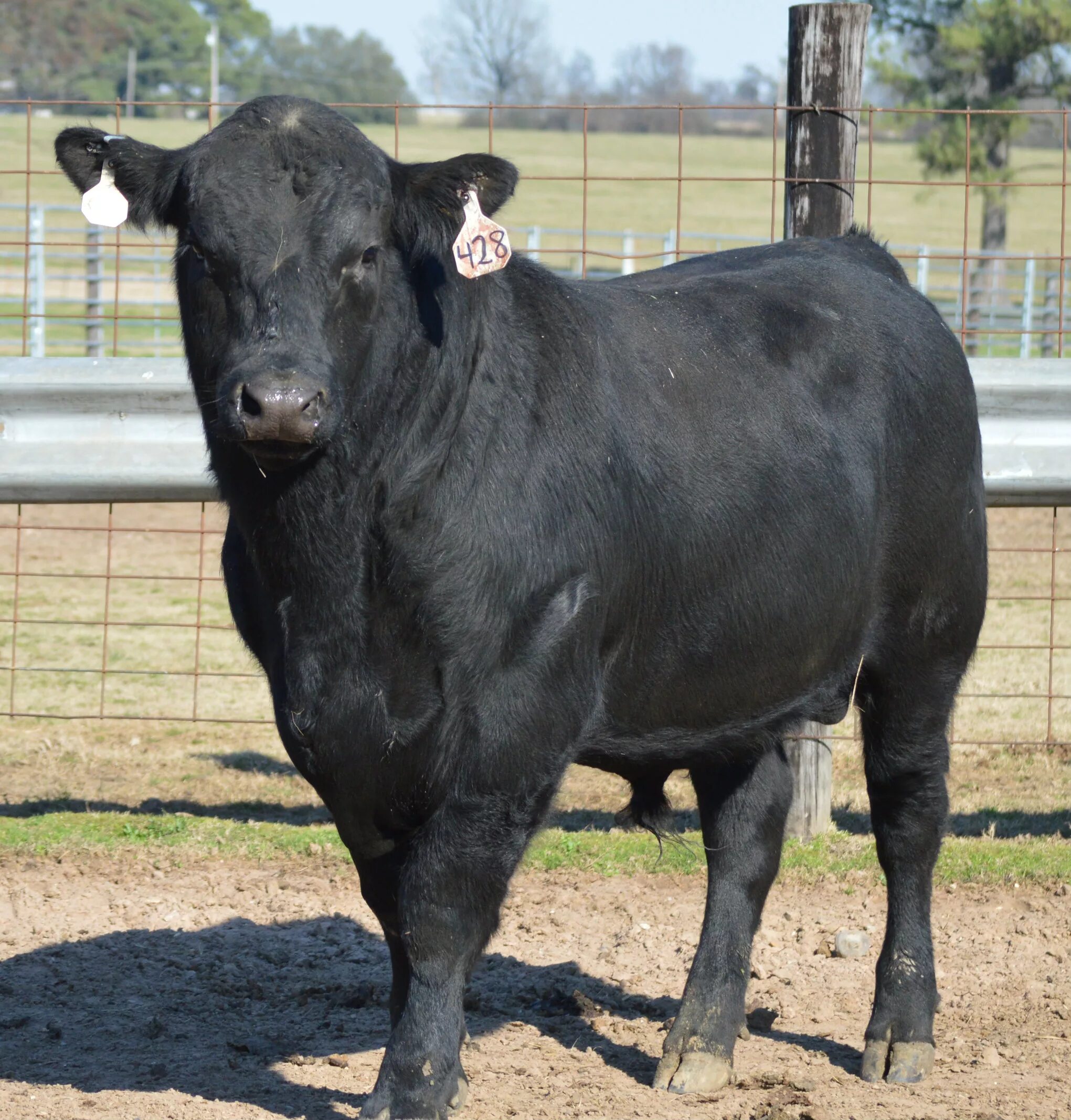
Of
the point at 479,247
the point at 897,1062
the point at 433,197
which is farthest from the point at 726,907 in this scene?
the point at 433,197

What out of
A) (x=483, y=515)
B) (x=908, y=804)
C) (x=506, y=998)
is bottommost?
(x=506, y=998)

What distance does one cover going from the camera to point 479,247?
10.4ft

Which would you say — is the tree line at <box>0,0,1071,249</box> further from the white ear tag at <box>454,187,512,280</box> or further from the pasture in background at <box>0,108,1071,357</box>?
the white ear tag at <box>454,187,512,280</box>

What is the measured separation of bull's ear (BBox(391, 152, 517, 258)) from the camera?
10.5 ft

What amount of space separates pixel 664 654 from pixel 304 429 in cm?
121

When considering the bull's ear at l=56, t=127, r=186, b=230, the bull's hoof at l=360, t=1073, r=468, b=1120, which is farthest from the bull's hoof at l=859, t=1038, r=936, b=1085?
the bull's ear at l=56, t=127, r=186, b=230

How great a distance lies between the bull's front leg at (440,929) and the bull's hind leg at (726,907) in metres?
0.88

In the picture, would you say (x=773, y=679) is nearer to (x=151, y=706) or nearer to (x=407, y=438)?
(x=407, y=438)

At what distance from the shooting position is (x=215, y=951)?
4703 millimetres

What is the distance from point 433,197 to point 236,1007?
2391 millimetres

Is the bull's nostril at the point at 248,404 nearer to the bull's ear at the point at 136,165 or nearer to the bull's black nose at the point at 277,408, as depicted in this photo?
the bull's black nose at the point at 277,408

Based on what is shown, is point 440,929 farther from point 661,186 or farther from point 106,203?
point 661,186

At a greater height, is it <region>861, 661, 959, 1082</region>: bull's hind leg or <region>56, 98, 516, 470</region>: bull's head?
<region>56, 98, 516, 470</region>: bull's head

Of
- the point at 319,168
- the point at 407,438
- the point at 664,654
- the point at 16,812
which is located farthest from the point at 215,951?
the point at 319,168
